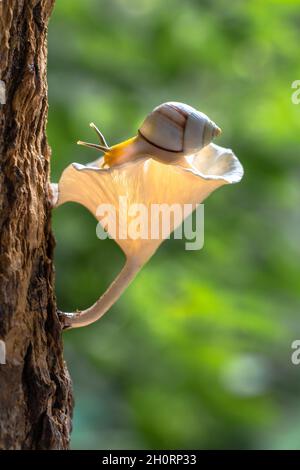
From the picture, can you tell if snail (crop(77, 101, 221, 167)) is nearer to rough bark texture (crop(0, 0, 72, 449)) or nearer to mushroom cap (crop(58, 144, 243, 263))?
mushroom cap (crop(58, 144, 243, 263))

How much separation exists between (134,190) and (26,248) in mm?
216

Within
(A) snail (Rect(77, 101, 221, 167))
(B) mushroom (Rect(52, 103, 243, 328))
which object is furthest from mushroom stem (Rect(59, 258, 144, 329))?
(A) snail (Rect(77, 101, 221, 167))

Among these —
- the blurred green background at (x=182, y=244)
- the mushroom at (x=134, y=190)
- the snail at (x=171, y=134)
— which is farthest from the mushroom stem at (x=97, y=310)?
the blurred green background at (x=182, y=244)

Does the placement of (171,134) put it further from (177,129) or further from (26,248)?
(26,248)

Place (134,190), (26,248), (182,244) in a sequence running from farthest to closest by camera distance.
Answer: (182,244)
(134,190)
(26,248)

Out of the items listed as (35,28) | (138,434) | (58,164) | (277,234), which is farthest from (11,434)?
(277,234)

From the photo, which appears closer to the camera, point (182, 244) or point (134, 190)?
point (134, 190)

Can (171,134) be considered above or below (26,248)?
above

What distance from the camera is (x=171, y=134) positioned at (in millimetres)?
1265

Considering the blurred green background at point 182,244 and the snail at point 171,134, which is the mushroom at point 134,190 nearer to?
the snail at point 171,134

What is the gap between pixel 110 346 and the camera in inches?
128

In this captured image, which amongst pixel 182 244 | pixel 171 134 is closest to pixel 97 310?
pixel 171 134

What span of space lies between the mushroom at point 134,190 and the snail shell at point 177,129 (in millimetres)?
22

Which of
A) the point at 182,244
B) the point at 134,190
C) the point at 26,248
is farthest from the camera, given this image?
the point at 182,244
